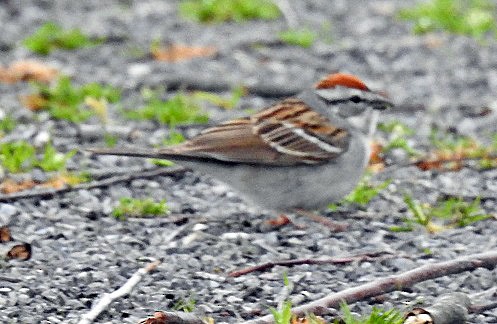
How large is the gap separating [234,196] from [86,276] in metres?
1.76

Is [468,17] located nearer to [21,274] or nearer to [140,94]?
[140,94]

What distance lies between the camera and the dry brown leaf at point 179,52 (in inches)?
378

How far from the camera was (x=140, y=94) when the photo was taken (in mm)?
8703

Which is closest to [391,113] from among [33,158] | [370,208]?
[370,208]

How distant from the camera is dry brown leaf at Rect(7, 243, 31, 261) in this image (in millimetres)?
5511

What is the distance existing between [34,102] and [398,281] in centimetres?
385

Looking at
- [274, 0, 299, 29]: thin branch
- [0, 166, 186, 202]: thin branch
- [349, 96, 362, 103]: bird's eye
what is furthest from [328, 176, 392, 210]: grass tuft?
[274, 0, 299, 29]: thin branch

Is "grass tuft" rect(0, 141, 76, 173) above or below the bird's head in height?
below

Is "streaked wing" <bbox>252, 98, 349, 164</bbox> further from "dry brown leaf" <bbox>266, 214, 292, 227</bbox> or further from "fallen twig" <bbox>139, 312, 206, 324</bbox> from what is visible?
"fallen twig" <bbox>139, 312, 206, 324</bbox>

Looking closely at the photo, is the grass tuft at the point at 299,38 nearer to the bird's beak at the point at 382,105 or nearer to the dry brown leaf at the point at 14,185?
Result: the bird's beak at the point at 382,105

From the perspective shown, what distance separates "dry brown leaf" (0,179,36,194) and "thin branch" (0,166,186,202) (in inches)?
4.8

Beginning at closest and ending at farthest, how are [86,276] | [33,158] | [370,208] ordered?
[86,276] < [370,208] < [33,158]

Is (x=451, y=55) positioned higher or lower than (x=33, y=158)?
higher

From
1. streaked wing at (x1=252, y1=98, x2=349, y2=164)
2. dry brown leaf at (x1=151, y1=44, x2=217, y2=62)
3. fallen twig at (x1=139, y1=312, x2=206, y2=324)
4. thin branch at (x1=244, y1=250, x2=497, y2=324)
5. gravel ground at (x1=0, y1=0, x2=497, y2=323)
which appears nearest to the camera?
fallen twig at (x1=139, y1=312, x2=206, y2=324)
